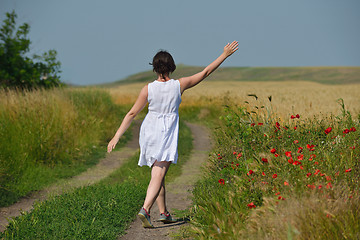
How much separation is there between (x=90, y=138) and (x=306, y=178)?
380 inches

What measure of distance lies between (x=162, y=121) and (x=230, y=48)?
4.31 ft

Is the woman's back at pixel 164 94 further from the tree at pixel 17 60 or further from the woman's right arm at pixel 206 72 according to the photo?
the tree at pixel 17 60

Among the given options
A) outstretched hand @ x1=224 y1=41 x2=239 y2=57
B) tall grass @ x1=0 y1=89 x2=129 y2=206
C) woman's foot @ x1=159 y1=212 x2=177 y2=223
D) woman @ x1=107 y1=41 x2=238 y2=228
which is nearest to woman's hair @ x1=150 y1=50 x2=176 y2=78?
woman @ x1=107 y1=41 x2=238 y2=228

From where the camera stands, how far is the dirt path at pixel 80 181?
283 inches

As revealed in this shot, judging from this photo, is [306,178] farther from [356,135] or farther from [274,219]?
[356,135]

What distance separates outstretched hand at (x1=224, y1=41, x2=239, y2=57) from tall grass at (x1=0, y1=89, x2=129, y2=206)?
16.7 feet

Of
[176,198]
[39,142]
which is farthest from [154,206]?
[39,142]

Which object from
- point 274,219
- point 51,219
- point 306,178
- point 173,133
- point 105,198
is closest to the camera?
point 274,219

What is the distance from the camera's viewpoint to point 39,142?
394 inches

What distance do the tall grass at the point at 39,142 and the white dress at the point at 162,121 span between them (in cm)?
391

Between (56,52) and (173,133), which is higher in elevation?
(56,52)

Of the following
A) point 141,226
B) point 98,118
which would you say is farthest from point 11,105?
point 141,226

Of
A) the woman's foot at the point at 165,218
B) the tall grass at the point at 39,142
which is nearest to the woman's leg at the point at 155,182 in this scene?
the woman's foot at the point at 165,218

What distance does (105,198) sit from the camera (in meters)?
6.51
